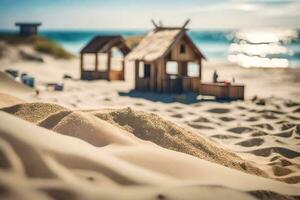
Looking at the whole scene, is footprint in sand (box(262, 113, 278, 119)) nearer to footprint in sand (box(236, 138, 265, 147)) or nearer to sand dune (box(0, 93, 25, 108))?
footprint in sand (box(236, 138, 265, 147))

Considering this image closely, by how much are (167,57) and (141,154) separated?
37.3ft

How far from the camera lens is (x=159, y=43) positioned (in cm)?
1594

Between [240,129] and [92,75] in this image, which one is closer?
[240,129]

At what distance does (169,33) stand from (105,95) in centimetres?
306

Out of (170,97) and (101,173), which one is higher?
(101,173)

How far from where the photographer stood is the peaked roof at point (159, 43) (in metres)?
15.4

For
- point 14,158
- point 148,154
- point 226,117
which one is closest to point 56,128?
point 148,154

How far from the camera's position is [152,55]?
50.6ft

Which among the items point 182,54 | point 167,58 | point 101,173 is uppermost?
point 182,54

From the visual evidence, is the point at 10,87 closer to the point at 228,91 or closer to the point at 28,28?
the point at 228,91

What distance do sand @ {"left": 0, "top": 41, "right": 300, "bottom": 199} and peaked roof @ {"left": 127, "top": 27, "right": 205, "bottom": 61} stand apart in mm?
4474

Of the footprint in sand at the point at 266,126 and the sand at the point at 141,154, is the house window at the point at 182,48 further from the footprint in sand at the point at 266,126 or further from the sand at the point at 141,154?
the footprint in sand at the point at 266,126

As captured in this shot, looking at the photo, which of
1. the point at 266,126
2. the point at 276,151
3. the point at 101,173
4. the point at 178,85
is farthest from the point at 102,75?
the point at 101,173

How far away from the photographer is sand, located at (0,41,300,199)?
147 inches
